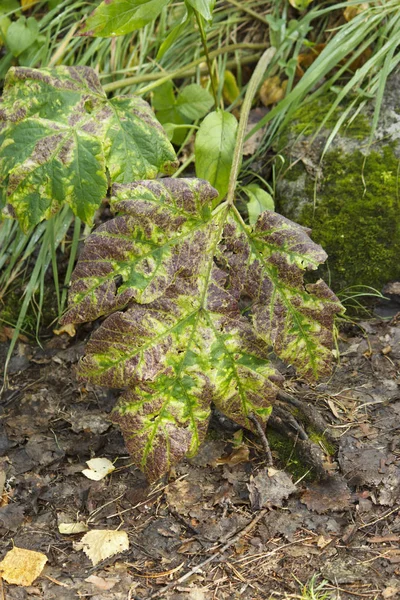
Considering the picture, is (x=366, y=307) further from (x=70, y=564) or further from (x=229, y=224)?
(x=70, y=564)

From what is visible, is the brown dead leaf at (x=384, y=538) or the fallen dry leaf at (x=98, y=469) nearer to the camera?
the brown dead leaf at (x=384, y=538)

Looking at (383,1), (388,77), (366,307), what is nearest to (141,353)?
(366,307)

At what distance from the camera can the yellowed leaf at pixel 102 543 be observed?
5.85 feet

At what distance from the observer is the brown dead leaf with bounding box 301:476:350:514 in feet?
6.13

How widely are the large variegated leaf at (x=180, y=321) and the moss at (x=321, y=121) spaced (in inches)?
40.8

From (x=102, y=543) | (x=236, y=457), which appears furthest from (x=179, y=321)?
(x=102, y=543)

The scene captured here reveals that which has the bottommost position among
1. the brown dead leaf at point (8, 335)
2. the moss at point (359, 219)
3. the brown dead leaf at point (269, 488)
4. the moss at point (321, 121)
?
the brown dead leaf at point (269, 488)

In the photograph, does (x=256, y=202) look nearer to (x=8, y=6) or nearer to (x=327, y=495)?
(x=327, y=495)

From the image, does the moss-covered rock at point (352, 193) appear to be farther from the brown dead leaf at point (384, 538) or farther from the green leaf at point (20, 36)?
the green leaf at point (20, 36)

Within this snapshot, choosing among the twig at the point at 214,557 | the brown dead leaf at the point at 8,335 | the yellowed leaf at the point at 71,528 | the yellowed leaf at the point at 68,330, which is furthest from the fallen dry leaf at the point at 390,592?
the brown dead leaf at the point at 8,335

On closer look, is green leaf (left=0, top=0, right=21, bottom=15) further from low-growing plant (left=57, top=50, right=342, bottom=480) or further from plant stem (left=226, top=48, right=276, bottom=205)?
low-growing plant (left=57, top=50, right=342, bottom=480)

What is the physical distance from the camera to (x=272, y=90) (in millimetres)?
3037

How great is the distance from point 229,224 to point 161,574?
958 millimetres

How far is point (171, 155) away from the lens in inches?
79.9
